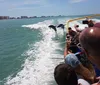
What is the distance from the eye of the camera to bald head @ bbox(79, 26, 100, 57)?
116cm

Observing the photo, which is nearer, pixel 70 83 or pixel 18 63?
pixel 70 83

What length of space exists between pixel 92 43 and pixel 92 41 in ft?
0.04

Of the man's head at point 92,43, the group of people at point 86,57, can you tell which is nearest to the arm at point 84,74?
the group of people at point 86,57

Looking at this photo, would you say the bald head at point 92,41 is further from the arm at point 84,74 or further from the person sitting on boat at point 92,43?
the arm at point 84,74

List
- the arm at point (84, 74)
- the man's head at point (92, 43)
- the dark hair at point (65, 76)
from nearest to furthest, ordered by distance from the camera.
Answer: the man's head at point (92, 43), the dark hair at point (65, 76), the arm at point (84, 74)

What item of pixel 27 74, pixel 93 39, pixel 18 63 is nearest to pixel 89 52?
pixel 93 39

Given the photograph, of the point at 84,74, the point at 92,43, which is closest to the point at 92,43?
the point at 92,43

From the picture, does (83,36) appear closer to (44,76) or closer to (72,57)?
(72,57)

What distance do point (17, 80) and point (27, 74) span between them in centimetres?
59

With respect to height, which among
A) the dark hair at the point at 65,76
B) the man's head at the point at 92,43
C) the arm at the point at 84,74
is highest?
the man's head at the point at 92,43

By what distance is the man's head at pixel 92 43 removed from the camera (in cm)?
116

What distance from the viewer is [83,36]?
48.9 inches

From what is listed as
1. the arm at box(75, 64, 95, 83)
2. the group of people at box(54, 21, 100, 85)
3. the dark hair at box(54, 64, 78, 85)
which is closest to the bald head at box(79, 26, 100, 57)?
the group of people at box(54, 21, 100, 85)

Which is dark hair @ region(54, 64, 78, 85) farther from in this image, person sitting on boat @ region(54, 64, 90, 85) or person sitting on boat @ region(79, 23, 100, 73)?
person sitting on boat @ region(79, 23, 100, 73)
